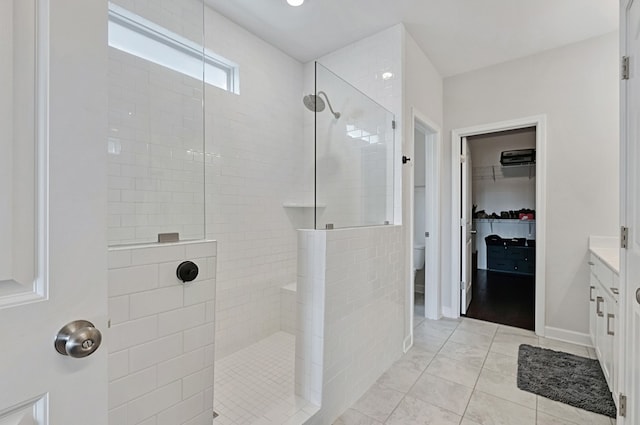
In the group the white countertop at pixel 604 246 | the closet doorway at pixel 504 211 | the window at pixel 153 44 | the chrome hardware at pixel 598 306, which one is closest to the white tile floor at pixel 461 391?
the chrome hardware at pixel 598 306

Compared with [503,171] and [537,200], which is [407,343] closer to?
[537,200]

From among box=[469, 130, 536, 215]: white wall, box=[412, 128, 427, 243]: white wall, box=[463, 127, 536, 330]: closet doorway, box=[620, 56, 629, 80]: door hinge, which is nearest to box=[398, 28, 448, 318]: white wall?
box=[412, 128, 427, 243]: white wall

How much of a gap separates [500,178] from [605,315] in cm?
453

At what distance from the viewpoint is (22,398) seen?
19.9 inches

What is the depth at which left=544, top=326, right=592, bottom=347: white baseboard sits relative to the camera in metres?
2.70

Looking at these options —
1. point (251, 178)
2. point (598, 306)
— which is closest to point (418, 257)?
point (598, 306)

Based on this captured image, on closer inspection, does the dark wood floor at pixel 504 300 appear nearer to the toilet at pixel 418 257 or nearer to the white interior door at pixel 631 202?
the toilet at pixel 418 257

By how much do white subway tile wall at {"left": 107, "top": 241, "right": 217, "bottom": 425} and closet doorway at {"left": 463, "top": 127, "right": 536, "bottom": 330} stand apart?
474 cm

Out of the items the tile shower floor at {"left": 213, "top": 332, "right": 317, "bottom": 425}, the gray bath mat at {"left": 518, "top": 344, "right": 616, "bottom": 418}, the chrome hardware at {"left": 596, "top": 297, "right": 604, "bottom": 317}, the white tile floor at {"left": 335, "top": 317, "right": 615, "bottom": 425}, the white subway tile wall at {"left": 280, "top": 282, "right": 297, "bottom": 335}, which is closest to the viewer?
the tile shower floor at {"left": 213, "top": 332, "right": 317, "bottom": 425}

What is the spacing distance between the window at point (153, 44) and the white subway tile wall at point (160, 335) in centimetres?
87

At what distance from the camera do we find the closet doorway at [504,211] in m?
5.42

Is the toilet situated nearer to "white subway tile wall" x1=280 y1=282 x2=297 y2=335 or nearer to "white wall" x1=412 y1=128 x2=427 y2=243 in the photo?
"white wall" x1=412 y1=128 x2=427 y2=243

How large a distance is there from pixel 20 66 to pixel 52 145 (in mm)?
133

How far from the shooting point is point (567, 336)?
2785 millimetres
